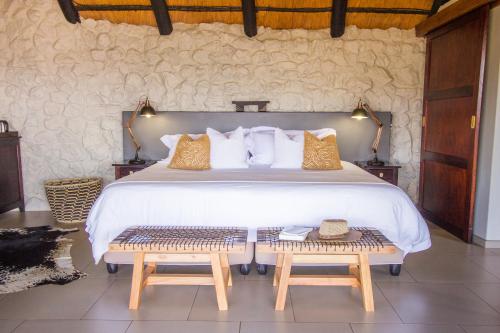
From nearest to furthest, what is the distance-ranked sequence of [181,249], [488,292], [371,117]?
[181,249] → [488,292] → [371,117]

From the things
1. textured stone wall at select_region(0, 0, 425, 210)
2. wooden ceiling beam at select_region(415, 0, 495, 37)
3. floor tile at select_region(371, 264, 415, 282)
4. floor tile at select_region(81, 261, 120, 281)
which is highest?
wooden ceiling beam at select_region(415, 0, 495, 37)

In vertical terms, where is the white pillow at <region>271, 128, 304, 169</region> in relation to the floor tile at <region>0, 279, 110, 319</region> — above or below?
above

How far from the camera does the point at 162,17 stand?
4.64m

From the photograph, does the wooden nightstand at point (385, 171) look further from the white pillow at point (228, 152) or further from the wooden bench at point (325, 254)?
the wooden bench at point (325, 254)

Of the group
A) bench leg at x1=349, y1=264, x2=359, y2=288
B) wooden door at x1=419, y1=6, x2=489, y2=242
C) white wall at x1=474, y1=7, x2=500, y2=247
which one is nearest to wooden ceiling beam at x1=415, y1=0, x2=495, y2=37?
wooden door at x1=419, y1=6, x2=489, y2=242

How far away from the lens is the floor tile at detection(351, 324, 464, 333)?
2205 mm

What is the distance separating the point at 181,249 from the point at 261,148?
2.10m

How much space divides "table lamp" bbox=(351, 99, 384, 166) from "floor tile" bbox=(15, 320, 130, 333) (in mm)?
3267

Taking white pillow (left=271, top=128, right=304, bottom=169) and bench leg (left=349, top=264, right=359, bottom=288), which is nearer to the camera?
bench leg (left=349, top=264, right=359, bottom=288)

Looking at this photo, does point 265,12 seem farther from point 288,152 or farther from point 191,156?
point 191,156

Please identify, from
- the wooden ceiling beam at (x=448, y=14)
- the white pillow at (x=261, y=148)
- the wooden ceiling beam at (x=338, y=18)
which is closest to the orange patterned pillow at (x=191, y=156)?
the white pillow at (x=261, y=148)

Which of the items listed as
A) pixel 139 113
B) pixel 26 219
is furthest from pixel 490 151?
pixel 26 219

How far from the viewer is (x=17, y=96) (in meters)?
4.88

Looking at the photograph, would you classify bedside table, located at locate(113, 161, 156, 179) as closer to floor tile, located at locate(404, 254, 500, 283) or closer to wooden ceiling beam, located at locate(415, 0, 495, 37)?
floor tile, located at locate(404, 254, 500, 283)
